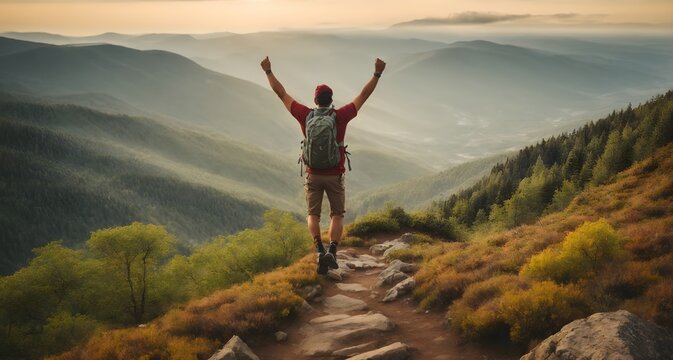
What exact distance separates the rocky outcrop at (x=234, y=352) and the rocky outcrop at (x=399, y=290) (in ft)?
15.9

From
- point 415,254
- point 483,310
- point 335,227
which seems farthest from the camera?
point 415,254

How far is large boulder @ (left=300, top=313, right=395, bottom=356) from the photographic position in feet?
28.5

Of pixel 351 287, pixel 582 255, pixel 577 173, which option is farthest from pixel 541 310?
pixel 577 173

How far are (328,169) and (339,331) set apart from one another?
4.22 m

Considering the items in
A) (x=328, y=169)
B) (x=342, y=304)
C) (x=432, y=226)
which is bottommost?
(x=432, y=226)

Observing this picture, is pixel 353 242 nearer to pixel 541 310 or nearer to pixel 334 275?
Result: pixel 334 275

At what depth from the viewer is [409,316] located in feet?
33.3

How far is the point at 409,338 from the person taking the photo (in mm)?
8734

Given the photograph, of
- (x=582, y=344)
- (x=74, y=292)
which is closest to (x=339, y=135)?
(x=582, y=344)

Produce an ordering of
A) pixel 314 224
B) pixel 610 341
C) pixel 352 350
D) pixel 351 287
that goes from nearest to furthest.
→ 1. pixel 610 341
2. pixel 352 350
3. pixel 314 224
4. pixel 351 287

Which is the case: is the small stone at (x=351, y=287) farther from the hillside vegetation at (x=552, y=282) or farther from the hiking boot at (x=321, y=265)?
the hillside vegetation at (x=552, y=282)

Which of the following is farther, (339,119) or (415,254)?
(415,254)

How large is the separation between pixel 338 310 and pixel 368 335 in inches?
86.4

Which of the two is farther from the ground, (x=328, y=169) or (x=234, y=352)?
(x=328, y=169)
